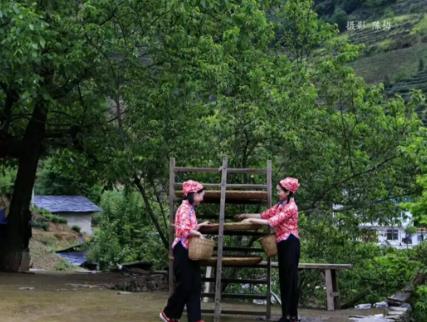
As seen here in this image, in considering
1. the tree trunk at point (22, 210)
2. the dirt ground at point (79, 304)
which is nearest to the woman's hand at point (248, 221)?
the dirt ground at point (79, 304)

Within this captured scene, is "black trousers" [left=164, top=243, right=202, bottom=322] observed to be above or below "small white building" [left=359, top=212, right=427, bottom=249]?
below

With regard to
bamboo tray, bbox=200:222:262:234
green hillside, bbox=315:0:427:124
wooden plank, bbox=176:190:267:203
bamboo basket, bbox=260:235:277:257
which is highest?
green hillside, bbox=315:0:427:124

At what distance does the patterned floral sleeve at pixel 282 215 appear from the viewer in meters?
8.18

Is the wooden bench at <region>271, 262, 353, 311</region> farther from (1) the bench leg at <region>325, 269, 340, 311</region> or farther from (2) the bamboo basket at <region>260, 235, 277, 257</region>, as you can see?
(2) the bamboo basket at <region>260, 235, 277, 257</region>

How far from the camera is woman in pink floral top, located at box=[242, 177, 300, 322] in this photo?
821 centimetres

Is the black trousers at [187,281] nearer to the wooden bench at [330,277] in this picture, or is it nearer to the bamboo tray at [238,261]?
the bamboo tray at [238,261]

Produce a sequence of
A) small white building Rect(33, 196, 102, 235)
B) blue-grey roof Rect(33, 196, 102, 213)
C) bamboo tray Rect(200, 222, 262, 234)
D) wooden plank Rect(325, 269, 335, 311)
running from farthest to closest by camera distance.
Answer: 1. small white building Rect(33, 196, 102, 235)
2. blue-grey roof Rect(33, 196, 102, 213)
3. wooden plank Rect(325, 269, 335, 311)
4. bamboo tray Rect(200, 222, 262, 234)

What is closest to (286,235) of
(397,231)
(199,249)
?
(199,249)

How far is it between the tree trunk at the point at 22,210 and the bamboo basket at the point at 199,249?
8.59 meters

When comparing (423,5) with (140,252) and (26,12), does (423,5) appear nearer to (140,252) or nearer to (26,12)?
(140,252)

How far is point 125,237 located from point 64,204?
19.7 m

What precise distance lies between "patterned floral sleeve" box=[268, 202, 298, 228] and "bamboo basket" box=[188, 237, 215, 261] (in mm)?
900

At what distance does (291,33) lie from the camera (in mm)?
16531

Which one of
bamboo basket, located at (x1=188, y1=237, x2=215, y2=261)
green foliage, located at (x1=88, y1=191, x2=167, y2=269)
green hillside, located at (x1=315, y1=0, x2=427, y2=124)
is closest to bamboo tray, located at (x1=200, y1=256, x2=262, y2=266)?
bamboo basket, located at (x1=188, y1=237, x2=215, y2=261)
